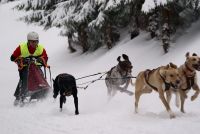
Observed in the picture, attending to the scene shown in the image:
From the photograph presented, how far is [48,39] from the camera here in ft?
95.7

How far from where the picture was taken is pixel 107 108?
30.7 ft

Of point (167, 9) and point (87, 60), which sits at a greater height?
point (167, 9)

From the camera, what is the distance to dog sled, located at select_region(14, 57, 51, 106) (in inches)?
399

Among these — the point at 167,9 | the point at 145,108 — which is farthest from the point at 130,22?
the point at 145,108

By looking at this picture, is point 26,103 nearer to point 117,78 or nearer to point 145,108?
point 117,78

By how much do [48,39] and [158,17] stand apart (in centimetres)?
1734

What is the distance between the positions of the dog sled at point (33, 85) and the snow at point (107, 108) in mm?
294

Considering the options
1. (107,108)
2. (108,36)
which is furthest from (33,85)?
(108,36)

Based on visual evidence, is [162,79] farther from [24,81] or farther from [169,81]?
[24,81]

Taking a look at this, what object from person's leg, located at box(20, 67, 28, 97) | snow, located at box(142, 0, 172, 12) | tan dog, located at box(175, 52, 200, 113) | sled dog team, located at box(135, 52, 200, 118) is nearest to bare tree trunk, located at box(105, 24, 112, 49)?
snow, located at box(142, 0, 172, 12)

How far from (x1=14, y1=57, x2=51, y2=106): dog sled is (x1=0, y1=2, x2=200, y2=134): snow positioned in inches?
11.6

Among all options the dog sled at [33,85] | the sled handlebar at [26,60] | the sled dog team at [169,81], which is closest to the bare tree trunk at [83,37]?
the sled handlebar at [26,60]

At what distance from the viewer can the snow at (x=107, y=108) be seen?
22.3 feet

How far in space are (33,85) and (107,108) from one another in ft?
6.84
